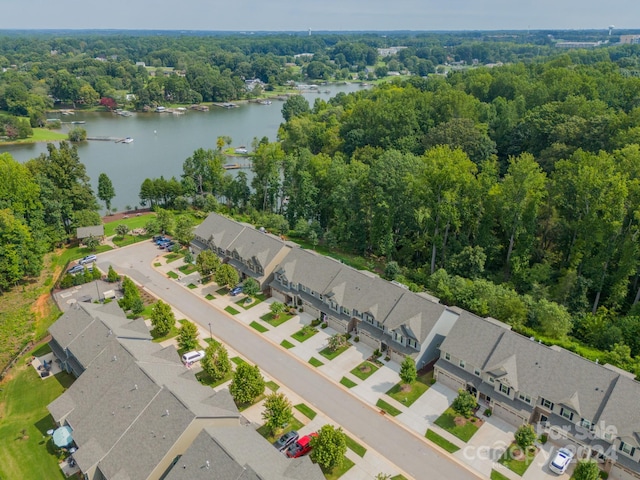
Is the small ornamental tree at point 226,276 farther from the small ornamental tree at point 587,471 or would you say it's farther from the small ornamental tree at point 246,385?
the small ornamental tree at point 587,471

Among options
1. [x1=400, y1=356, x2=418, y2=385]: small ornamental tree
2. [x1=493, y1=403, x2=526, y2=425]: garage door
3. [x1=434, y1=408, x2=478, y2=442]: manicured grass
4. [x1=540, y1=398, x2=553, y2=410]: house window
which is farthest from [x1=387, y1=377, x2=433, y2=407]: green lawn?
[x1=540, y1=398, x2=553, y2=410]: house window

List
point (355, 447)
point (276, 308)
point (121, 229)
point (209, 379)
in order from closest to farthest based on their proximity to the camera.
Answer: point (355, 447), point (209, 379), point (276, 308), point (121, 229)

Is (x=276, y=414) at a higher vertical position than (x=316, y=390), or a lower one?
Answer: higher

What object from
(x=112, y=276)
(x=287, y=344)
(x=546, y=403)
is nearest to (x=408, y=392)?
(x=546, y=403)

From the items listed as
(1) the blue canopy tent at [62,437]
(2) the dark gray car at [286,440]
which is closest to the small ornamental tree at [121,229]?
(1) the blue canopy tent at [62,437]

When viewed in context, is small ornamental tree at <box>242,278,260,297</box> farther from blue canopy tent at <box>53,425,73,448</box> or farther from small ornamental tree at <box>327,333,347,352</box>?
blue canopy tent at <box>53,425,73,448</box>

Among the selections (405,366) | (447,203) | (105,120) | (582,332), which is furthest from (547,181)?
(105,120)

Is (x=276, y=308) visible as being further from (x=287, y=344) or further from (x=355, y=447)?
(x=355, y=447)
